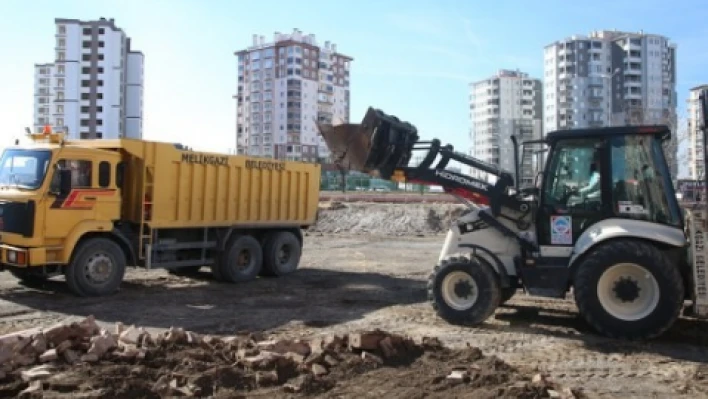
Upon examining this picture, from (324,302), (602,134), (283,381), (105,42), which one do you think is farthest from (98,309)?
(105,42)

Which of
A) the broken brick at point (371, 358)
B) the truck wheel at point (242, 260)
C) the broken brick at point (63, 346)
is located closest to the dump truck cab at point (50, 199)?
the truck wheel at point (242, 260)

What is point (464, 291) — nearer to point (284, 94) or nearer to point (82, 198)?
point (82, 198)

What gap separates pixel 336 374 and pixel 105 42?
109652 millimetres

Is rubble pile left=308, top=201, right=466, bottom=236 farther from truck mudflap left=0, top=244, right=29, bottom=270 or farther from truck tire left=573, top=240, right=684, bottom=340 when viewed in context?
truck tire left=573, top=240, right=684, bottom=340

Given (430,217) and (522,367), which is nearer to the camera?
(522,367)

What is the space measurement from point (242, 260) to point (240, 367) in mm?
8287

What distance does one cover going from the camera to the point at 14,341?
5988 millimetres

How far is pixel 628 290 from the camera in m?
7.80

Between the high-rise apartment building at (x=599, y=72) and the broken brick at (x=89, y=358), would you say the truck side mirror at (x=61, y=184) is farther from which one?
the high-rise apartment building at (x=599, y=72)

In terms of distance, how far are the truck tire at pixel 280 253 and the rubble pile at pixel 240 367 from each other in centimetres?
788

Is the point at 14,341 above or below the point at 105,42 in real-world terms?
below

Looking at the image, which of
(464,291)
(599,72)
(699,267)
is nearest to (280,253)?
(464,291)

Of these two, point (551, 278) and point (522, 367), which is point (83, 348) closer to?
point (522, 367)

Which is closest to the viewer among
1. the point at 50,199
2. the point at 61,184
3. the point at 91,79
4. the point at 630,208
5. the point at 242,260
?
the point at 630,208
